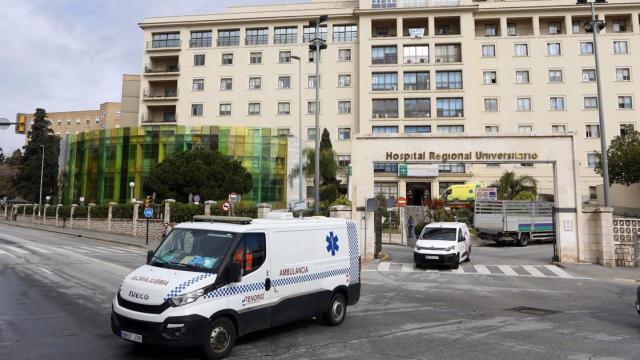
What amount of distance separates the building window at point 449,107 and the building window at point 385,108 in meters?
4.79

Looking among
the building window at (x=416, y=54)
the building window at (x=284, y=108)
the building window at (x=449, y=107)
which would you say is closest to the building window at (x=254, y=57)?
the building window at (x=284, y=108)

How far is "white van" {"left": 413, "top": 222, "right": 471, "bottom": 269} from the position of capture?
18289mm

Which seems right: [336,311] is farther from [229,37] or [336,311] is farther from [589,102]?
[229,37]

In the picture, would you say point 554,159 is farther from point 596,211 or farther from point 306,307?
point 306,307

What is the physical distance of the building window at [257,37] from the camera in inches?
2256

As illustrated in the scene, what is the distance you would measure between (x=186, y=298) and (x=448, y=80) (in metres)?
50.0

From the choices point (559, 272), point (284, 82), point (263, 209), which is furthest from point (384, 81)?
point (559, 272)

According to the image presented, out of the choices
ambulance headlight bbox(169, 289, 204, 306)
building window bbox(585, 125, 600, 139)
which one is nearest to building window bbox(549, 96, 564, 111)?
building window bbox(585, 125, 600, 139)

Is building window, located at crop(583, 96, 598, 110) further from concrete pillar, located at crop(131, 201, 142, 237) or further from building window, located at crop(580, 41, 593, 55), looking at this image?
concrete pillar, located at crop(131, 201, 142, 237)

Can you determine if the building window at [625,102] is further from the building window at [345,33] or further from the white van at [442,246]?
the white van at [442,246]

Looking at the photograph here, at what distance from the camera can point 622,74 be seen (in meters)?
51.7

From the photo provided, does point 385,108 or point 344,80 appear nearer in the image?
point 385,108

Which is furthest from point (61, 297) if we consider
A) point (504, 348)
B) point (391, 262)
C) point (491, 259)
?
point (491, 259)

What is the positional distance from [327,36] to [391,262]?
4135 centimetres
